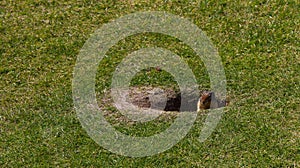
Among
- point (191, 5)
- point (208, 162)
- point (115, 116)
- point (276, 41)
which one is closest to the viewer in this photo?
point (208, 162)

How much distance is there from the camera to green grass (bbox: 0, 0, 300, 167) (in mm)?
5379

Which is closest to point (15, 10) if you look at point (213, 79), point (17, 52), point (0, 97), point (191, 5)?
point (17, 52)

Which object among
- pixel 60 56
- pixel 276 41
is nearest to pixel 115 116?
pixel 60 56

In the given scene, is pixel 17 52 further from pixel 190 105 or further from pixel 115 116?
pixel 190 105

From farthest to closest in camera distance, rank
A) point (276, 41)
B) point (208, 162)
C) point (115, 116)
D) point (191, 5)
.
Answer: point (191, 5)
point (276, 41)
point (115, 116)
point (208, 162)

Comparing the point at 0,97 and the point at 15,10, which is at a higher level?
the point at 15,10

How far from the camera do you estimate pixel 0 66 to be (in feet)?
20.6

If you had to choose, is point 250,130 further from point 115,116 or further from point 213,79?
point 115,116

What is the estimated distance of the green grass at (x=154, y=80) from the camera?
17.6ft

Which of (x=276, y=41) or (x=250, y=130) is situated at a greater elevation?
(x=276, y=41)

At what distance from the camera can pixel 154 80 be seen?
600cm

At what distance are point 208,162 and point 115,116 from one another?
100cm

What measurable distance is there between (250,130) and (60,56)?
2.08 meters

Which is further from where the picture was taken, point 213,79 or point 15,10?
point 15,10
